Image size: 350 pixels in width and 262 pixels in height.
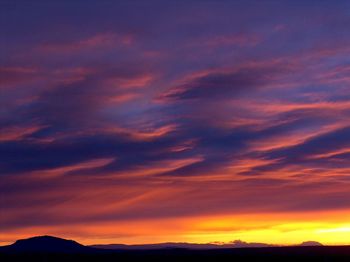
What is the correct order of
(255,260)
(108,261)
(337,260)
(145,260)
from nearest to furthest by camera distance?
(337,260)
(255,260)
(145,260)
(108,261)

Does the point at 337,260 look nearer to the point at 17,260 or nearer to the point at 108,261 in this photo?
the point at 108,261

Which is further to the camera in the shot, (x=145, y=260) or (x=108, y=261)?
(x=108, y=261)

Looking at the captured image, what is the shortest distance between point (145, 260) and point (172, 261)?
4.70 m

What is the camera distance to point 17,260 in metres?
113

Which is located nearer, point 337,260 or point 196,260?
point 337,260

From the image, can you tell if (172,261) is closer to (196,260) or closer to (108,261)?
(196,260)

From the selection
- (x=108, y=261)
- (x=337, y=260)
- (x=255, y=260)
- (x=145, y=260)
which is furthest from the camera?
(x=108, y=261)

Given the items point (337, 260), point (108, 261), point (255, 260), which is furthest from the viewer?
point (108, 261)

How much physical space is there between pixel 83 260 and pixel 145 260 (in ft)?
50.4

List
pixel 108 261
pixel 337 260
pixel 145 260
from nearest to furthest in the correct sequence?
pixel 337 260, pixel 145 260, pixel 108 261

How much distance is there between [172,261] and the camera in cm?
10519

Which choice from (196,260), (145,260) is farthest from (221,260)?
(145,260)

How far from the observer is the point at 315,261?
100875 mm

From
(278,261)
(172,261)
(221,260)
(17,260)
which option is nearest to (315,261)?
(278,261)
